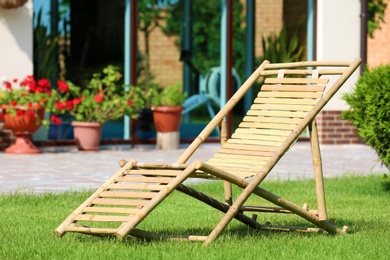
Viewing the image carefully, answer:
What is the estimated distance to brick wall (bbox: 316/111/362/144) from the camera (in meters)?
16.1

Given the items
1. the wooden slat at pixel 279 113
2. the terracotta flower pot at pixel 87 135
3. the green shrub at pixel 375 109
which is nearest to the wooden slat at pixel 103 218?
the wooden slat at pixel 279 113

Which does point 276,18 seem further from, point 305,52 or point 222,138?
point 222,138

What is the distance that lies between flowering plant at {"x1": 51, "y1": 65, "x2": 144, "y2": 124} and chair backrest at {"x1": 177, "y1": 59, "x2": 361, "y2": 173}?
6798mm

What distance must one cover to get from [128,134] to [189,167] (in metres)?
9.15

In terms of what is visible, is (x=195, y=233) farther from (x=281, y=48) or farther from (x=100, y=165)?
(x=281, y=48)

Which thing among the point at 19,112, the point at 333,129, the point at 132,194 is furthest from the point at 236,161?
the point at 333,129

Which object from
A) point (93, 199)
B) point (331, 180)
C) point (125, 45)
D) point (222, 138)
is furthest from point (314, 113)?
point (125, 45)

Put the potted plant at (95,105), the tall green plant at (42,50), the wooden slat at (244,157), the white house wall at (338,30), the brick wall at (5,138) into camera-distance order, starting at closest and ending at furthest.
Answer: the wooden slat at (244,157) < the brick wall at (5,138) < the potted plant at (95,105) < the tall green plant at (42,50) < the white house wall at (338,30)

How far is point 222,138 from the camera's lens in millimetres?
7441

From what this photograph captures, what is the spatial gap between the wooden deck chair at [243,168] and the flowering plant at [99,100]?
22.2 ft

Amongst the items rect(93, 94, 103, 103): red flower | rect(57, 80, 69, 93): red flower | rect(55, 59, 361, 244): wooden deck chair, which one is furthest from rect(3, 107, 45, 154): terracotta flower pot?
rect(55, 59, 361, 244): wooden deck chair

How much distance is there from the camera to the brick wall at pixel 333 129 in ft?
53.0

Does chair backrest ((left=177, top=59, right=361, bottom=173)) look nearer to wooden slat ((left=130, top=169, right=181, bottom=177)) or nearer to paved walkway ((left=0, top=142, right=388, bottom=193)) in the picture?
wooden slat ((left=130, top=169, right=181, bottom=177))

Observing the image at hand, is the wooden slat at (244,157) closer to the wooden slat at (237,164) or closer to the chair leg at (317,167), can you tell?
the wooden slat at (237,164)
